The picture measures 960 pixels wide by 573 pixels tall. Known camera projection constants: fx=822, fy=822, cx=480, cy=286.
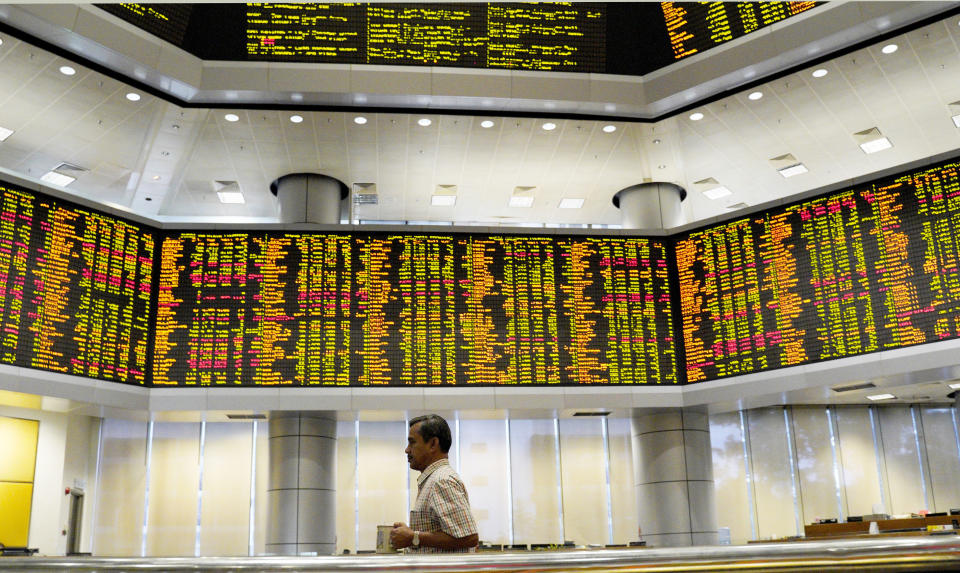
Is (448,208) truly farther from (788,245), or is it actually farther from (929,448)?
(929,448)

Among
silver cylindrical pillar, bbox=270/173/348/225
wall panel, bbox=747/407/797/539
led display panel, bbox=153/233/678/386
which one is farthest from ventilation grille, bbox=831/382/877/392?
silver cylindrical pillar, bbox=270/173/348/225

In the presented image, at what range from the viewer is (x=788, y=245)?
987cm

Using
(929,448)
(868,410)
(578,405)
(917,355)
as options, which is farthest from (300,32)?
(929,448)

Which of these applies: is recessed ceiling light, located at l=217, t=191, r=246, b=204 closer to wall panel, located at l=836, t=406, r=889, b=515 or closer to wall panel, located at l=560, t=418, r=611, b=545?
wall panel, located at l=560, t=418, r=611, b=545

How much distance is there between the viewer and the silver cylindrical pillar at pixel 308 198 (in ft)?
37.6

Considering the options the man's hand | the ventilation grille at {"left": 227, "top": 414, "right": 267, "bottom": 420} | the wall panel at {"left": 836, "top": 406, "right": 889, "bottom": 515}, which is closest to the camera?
the man's hand

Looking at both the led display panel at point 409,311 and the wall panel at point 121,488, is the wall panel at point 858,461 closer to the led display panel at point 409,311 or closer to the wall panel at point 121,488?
the led display panel at point 409,311

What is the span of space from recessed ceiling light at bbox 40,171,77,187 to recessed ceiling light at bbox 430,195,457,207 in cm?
510

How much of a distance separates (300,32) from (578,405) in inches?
213

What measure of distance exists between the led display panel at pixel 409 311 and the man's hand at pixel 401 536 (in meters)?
6.67

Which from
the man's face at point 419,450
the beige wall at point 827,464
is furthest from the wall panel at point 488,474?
the man's face at point 419,450

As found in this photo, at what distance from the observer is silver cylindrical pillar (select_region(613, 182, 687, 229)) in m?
12.2

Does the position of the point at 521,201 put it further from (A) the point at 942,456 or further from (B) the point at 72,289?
(A) the point at 942,456

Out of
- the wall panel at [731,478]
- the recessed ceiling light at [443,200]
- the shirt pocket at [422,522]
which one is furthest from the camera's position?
the wall panel at [731,478]
